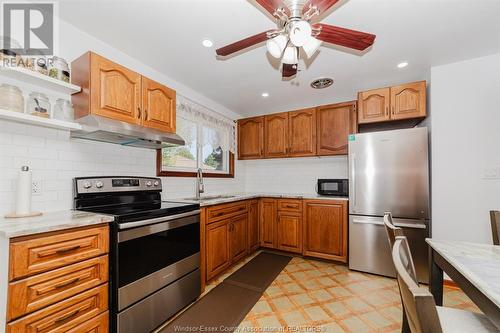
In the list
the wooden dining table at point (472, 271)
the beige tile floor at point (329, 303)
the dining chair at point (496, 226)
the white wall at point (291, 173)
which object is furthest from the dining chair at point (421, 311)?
the white wall at point (291, 173)

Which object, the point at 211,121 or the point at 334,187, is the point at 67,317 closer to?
the point at 211,121

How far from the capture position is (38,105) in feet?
4.92

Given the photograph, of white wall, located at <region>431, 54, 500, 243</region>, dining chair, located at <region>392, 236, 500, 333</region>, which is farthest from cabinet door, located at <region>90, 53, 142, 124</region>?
white wall, located at <region>431, 54, 500, 243</region>

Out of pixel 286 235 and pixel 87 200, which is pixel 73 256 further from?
pixel 286 235

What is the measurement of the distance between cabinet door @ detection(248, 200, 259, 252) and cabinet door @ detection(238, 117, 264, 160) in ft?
2.93

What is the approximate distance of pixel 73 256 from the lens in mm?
1231

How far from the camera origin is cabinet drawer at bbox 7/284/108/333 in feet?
3.45

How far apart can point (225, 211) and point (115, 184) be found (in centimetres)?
117

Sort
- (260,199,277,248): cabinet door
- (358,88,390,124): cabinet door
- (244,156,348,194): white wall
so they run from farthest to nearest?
(244,156,348,194): white wall
(260,199,277,248): cabinet door
(358,88,390,124): cabinet door

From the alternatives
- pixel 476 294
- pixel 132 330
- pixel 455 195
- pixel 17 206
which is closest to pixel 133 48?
pixel 17 206

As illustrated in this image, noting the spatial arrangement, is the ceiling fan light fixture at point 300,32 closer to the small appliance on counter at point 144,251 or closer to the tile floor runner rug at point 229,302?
the small appliance on counter at point 144,251

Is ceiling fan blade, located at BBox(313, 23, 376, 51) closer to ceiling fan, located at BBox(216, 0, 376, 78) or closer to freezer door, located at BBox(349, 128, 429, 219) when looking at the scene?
ceiling fan, located at BBox(216, 0, 376, 78)

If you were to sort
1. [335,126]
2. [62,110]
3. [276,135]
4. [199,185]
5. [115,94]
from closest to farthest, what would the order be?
[62,110] → [115,94] → [199,185] → [335,126] → [276,135]

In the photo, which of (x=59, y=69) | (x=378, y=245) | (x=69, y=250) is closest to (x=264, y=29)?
(x=59, y=69)
